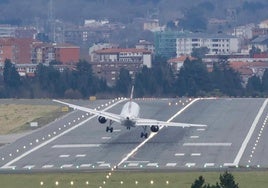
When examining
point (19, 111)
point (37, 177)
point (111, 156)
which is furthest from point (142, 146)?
point (19, 111)

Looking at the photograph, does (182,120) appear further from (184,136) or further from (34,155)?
(34,155)

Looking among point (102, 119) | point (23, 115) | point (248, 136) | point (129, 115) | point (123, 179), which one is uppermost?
point (129, 115)

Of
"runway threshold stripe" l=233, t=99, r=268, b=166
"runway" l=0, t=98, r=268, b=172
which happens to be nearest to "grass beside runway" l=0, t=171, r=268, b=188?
"runway" l=0, t=98, r=268, b=172

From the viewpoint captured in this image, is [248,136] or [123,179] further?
[248,136]

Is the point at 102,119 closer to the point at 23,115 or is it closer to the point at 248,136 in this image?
the point at 248,136

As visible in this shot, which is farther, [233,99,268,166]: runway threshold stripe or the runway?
[233,99,268,166]: runway threshold stripe

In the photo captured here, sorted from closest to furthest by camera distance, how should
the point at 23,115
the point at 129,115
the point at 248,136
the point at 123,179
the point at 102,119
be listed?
the point at 123,179, the point at 129,115, the point at 248,136, the point at 102,119, the point at 23,115

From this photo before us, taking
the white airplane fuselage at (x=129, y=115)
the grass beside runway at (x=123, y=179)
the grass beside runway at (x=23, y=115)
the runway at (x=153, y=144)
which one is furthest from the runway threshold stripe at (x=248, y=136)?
the grass beside runway at (x=23, y=115)

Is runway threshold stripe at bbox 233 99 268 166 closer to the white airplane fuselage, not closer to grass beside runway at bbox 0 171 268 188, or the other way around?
grass beside runway at bbox 0 171 268 188

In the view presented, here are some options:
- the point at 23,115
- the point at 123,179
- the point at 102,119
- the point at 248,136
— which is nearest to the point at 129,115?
the point at 102,119
